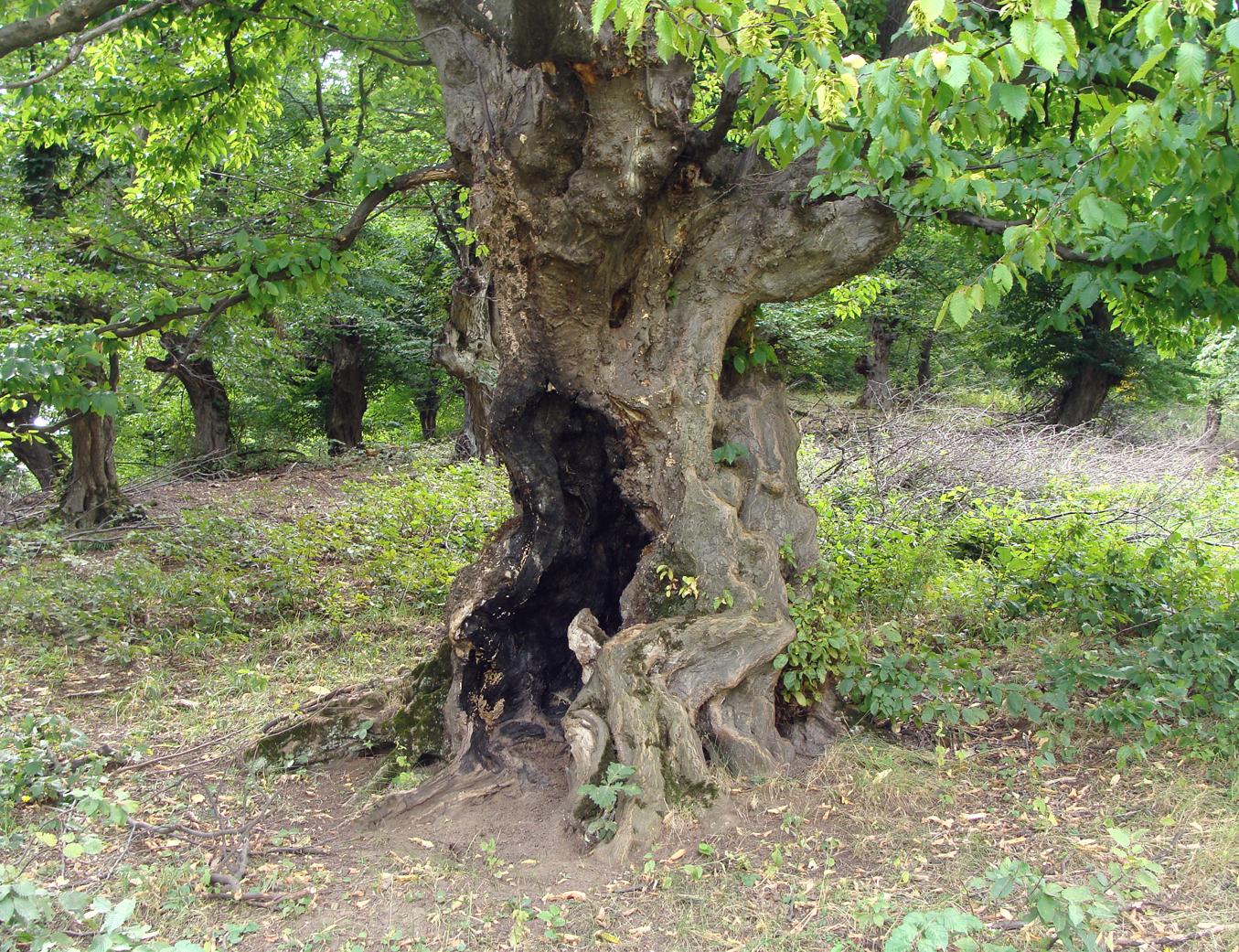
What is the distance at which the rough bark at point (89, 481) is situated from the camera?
34.4ft

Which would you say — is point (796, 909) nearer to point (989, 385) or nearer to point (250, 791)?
point (250, 791)

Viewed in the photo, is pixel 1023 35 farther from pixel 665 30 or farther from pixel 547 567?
pixel 547 567

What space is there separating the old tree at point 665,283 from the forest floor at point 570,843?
0.40 m

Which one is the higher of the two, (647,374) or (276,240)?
(276,240)

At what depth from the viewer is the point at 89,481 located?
34.7 ft

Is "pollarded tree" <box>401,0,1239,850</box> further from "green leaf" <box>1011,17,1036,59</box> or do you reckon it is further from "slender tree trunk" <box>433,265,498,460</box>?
"slender tree trunk" <box>433,265,498,460</box>

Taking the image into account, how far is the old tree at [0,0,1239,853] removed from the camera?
14.0ft

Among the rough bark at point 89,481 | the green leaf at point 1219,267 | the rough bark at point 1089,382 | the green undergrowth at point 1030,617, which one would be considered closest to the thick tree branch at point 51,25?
the green undergrowth at point 1030,617

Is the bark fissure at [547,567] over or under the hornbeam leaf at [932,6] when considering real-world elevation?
under

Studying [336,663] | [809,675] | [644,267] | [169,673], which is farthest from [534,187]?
[169,673]

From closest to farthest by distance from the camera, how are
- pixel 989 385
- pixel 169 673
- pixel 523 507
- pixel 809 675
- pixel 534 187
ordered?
pixel 534 187 < pixel 809 675 < pixel 523 507 < pixel 169 673 < pixel 989 385

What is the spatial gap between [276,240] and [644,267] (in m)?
2.51

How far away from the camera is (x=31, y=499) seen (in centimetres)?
1167

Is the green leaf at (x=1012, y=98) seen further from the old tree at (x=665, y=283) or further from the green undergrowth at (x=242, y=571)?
Result: the green undergrowth at (x=242, y=571)
